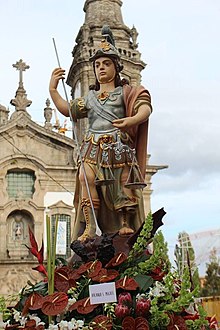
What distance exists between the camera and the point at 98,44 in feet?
81.0

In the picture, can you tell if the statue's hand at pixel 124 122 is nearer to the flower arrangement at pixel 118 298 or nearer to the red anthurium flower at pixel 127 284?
the flower arrangement at pixel 118 298

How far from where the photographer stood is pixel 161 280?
10.7ft

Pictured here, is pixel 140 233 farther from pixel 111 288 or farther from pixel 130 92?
pixel 130 92

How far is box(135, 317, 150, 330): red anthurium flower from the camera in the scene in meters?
2.90

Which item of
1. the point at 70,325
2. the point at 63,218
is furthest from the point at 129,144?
the point at 63,218

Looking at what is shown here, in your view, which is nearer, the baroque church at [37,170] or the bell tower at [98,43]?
the baroque church at [37,170]

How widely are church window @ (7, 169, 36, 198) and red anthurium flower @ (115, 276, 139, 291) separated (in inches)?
832

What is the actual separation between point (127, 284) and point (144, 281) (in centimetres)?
11

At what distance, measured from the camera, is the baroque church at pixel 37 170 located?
23156mm

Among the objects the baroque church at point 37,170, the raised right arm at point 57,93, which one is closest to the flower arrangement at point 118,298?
the raised right arm at point 57,93

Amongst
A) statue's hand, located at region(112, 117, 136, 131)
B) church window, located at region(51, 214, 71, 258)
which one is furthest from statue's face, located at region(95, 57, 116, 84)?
church window, located at region(51, 214, 71, 258)

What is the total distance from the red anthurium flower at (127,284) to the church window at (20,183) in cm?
2114

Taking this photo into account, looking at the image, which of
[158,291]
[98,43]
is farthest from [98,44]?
[158,291]

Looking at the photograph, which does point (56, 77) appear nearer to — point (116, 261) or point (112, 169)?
point (112, 169)
